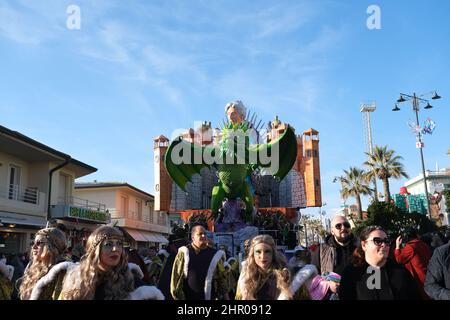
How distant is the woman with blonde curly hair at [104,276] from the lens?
2.55 meters

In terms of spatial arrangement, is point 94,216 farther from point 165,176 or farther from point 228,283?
point 228,283

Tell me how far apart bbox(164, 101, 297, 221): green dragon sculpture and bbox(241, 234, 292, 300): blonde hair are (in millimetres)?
10880

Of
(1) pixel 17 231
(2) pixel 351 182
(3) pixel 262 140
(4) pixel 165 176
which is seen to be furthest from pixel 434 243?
(2) pixel 351 182

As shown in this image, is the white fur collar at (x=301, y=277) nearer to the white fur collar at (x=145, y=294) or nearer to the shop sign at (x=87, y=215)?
the white fur collar at (x=145, y=294)

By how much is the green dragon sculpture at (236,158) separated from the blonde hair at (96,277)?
11360mm

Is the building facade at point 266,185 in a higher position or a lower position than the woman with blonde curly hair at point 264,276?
higher

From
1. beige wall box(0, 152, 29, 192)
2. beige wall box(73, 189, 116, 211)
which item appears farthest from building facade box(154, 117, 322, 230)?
beige wall box(73, 189, 116, 211)

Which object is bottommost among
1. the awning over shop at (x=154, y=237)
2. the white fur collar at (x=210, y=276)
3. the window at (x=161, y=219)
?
the white fur collar at (x=210, y=276)

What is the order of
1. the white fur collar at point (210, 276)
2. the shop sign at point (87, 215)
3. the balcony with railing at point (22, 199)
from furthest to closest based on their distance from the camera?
the shop sign at point (87, 215) → the balcony with railing at point (22, 199) → the white fur collar at point (210, 276)

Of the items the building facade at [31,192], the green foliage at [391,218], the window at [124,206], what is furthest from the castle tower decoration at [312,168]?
the window at [124,206]

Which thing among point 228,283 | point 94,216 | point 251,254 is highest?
point 94,216

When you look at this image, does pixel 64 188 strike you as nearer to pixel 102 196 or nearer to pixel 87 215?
pixel 87 215

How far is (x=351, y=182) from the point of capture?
125 feet

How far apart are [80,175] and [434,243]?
20606 mm
